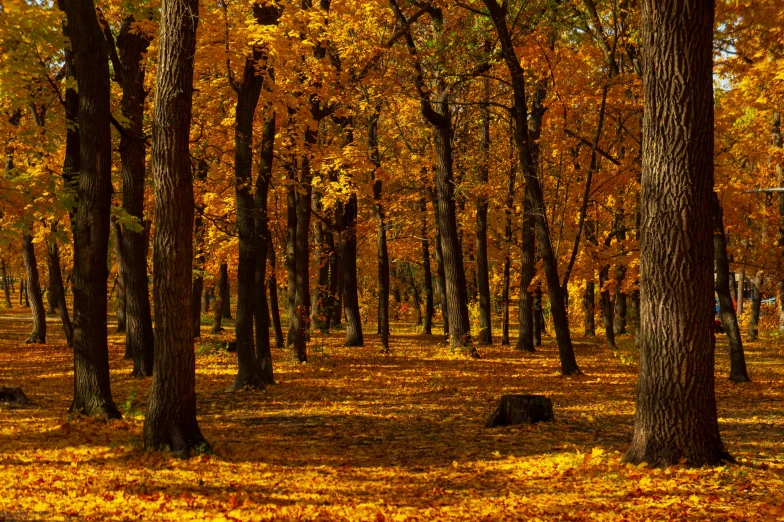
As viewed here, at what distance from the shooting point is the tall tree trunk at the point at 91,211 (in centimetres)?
1035

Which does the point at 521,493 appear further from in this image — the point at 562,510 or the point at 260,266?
the point at 260,266

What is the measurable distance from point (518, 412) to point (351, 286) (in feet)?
46.1

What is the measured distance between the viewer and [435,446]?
386 inches

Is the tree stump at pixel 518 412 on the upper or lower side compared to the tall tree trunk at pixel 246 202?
lower

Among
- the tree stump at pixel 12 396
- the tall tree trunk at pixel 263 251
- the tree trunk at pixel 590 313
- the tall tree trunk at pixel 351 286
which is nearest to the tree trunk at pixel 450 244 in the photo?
the tall tree trunk at pixel 351 286

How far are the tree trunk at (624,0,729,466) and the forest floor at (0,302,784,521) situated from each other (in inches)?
17.6

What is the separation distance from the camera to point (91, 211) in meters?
10.4

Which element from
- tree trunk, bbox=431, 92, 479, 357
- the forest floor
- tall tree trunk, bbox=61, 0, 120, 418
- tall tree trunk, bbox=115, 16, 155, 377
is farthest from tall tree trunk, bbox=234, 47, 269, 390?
tree trunk, bbox=431, 92, 479, 357

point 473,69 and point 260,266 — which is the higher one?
point 473,69

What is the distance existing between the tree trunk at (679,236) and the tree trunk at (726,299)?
9.68 metres

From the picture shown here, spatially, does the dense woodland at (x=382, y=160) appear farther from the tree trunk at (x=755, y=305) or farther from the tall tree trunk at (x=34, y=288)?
the tree trunk at (x=755, y=305)

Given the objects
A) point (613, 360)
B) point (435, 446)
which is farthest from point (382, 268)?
point (435, 446)

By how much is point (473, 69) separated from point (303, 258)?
6.75 meters

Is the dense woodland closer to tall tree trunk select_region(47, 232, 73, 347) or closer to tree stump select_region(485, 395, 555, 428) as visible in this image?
tall tree trunk select_region(47, 232, 73, 347)
